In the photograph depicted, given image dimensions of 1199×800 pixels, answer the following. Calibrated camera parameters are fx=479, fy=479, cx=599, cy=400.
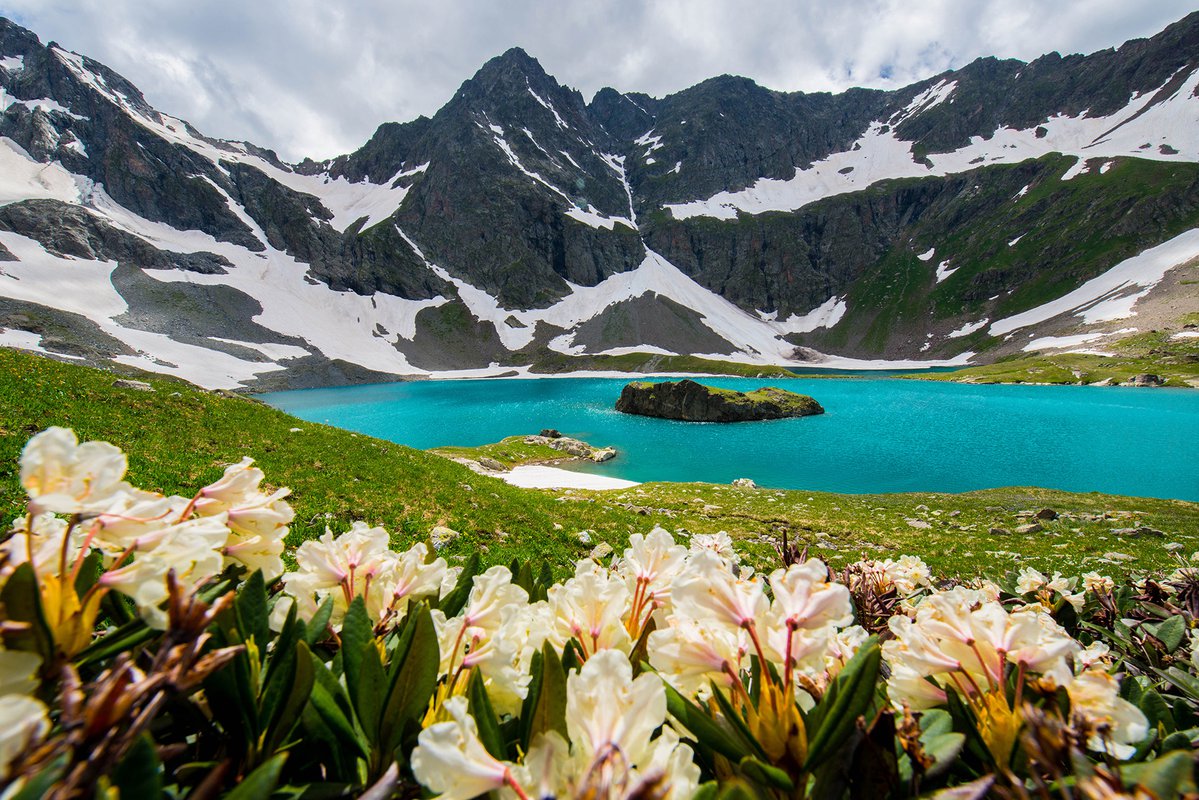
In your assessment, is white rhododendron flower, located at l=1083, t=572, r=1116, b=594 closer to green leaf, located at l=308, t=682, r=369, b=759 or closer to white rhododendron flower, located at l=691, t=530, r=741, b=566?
white rhododendron flower, located at l=691, t=530, r=741, b=566

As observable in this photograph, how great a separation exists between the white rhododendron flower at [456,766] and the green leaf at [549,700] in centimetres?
15

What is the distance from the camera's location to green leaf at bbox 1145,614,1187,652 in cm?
215

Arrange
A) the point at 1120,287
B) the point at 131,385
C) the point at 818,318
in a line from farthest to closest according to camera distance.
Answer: the point at 818,318 → the point at 1120,287 → the point at 131,385

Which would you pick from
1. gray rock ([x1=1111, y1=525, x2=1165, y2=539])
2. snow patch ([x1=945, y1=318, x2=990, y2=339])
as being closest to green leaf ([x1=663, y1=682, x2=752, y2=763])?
gray rock ([x1=1111, y1=525, x2=1165, y2=539])

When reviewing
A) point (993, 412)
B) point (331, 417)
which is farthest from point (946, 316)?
point (331, 417)

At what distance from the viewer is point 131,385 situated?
1229 cm

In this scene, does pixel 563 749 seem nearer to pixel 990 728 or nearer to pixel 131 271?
pixel 990 728

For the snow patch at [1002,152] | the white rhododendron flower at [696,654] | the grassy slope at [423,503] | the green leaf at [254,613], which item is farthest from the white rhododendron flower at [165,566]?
the snow patch at [1002,152]

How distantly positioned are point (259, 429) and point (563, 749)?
1418 cm

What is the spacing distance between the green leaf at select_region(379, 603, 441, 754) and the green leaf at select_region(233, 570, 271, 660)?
0.41 metres

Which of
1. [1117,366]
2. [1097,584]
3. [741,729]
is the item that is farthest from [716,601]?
[1117,366]

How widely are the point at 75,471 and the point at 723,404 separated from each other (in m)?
55.0

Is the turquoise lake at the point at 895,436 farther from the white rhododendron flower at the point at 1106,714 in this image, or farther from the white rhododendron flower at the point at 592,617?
the white rhododendron flower at the point at 592,617

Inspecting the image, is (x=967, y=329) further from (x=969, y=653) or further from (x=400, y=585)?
(x=400, y=585)
